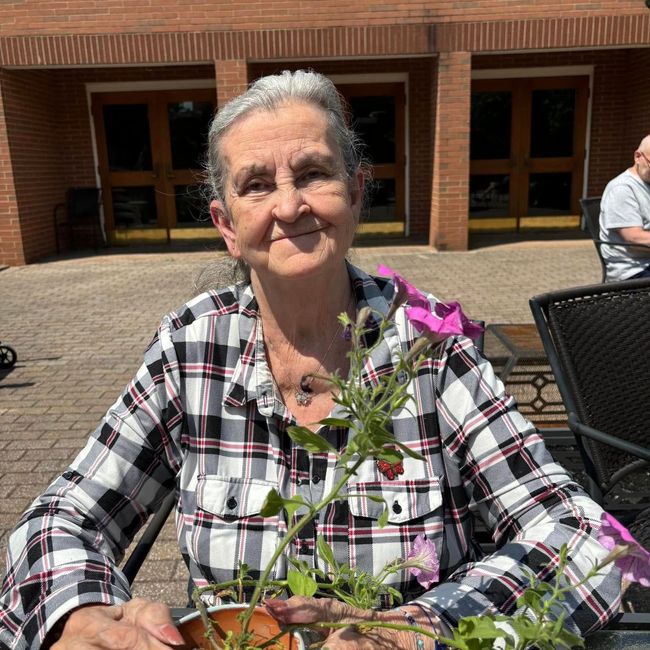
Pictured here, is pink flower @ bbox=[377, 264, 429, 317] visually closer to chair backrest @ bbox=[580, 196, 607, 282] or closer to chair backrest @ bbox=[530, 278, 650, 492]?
chair backrest @ bbox=[530, 278, 650, 492]

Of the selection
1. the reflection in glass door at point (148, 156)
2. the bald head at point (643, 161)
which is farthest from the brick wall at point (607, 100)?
the bald head at point (643, 161)

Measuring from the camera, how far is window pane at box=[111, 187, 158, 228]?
13.5 m

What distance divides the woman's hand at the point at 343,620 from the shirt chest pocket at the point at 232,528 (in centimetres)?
44

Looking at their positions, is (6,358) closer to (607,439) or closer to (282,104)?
(282,104)

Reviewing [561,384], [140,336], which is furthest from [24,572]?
[140,336]

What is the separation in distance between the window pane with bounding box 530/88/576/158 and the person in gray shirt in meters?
9.15

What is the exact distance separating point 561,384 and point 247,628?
149 cm

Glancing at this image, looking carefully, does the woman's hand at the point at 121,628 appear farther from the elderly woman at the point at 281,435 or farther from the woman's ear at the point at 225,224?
the woman's ear at the point at 225,224

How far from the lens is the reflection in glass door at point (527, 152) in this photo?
43.2 ft

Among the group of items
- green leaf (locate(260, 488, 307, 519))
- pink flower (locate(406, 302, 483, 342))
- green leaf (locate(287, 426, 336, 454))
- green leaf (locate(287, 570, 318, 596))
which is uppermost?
pink flower (locate(406, 302, 483, 342))

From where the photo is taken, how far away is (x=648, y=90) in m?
12.1

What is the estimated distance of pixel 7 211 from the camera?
36.9ft

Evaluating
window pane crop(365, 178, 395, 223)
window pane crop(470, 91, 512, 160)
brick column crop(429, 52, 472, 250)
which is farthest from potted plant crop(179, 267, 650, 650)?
window pane crop(470, 91, 512, 160)

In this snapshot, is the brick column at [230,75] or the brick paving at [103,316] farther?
the brick column at [230,75]
